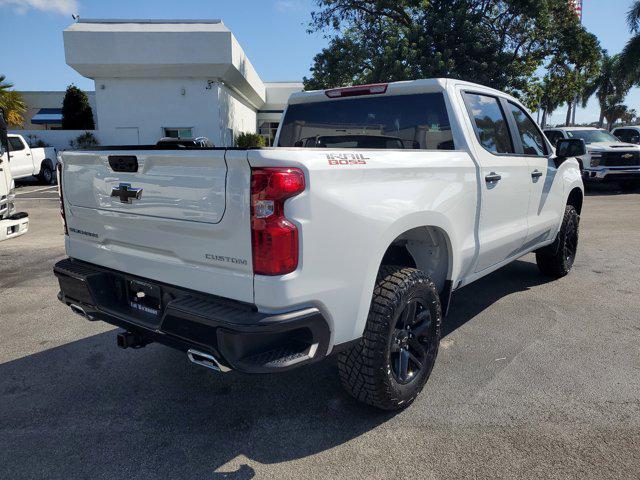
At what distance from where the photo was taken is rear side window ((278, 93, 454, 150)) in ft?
12.0

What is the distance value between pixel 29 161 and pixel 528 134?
57.8ft

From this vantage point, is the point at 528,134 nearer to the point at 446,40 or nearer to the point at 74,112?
the point at 446,40

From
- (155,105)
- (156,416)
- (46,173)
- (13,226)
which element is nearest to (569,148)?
(156,416)

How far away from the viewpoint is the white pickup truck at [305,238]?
7.13 feet

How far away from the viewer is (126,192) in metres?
2.65

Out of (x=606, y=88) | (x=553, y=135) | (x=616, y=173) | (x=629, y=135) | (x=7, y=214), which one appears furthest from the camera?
(x=606, y=88)

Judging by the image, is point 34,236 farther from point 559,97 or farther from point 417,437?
point 559,97

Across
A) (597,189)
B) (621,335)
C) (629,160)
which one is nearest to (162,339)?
(621,335)

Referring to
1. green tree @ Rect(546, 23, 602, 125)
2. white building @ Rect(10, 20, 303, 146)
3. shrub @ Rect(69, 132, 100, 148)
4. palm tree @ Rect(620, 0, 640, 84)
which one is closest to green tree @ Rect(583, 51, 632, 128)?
palm tree @ Rect(620, 0, 640, 84)

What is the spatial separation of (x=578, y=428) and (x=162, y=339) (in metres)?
2.38

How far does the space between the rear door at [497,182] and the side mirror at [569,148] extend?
855mm

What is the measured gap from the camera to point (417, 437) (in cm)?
272

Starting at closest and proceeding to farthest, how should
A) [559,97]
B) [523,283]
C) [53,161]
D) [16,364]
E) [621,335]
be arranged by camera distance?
[16,364], [621,335], [523,283], [53,161], [559,97]

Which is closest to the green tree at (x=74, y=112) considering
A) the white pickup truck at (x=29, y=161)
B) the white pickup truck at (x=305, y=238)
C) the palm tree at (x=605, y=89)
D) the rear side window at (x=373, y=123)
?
the white pickup truck at (x=29, y=161)
